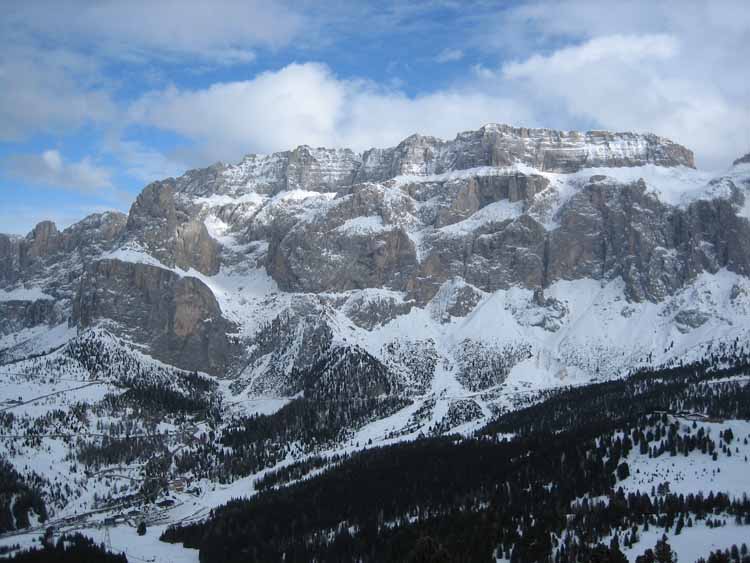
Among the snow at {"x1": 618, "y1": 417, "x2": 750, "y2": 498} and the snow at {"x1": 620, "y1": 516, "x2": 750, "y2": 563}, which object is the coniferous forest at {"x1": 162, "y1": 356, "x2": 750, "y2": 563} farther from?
the snow at {"x1": 618, "y1": 417, "x2": 750, "y2": 498}

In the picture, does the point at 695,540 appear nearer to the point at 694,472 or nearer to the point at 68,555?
the point at 694,472

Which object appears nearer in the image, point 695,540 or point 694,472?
point 695,540

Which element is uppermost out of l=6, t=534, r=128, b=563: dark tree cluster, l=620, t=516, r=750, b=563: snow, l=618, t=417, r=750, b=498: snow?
l=618, t=417, r=750, b=498: snow

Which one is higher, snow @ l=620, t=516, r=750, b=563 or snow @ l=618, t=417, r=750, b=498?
snow @ l=618, t=417, r=750, b=498

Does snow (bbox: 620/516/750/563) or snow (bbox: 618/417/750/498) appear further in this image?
snow (bbox: 618/417/750/498)

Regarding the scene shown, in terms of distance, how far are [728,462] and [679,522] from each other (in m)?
37.5

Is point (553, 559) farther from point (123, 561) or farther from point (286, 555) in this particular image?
point (123, 561)

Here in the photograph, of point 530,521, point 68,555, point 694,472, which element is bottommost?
point 68,555

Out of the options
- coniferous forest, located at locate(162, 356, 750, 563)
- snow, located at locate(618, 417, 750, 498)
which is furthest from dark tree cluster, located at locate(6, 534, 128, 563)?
snow, located at locate(618, 417, 750, 498)

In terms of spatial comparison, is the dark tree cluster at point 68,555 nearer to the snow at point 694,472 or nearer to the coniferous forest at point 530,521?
the coniferous forest at point 530,521

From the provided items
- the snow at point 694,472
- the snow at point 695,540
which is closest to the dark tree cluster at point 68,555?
the snow at point 695,540

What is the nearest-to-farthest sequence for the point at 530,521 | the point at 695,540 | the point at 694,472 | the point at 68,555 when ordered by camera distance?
the point at 695,540 → the point at 530,521 → the point at 694,472 → the point at 68,555

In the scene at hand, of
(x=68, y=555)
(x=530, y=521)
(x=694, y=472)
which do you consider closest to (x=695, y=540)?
(x=530, y=521)

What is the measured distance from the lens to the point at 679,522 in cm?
15212
